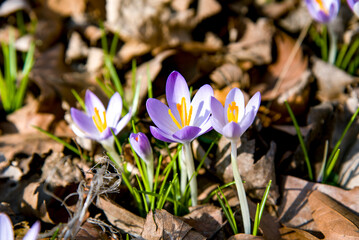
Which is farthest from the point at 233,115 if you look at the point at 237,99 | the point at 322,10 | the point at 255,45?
the point at 255,45

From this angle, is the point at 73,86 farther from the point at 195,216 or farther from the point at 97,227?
the point at 195,216

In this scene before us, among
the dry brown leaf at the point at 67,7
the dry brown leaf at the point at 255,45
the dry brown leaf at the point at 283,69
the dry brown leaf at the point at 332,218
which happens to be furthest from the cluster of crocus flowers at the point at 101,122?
the dry brown leaf at the point at 67,7

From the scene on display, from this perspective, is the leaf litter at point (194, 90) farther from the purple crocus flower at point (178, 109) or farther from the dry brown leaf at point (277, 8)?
the purple crocus flower at point (178, 109)

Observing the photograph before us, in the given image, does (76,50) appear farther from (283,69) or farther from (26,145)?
(283,69)

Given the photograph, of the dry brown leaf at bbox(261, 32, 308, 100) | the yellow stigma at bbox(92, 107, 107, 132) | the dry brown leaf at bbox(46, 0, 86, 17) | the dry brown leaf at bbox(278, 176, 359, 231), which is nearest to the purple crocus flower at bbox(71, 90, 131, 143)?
the yellow stigma at bbox(92, 107, 107, 132)

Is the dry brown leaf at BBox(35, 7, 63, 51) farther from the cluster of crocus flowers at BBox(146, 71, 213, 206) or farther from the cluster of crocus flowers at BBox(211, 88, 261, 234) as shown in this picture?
the cluster of crocus flowers at BBox(211, 88, 261, 234)

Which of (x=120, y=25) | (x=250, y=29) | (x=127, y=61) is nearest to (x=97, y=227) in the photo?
(x=127, y=61)
